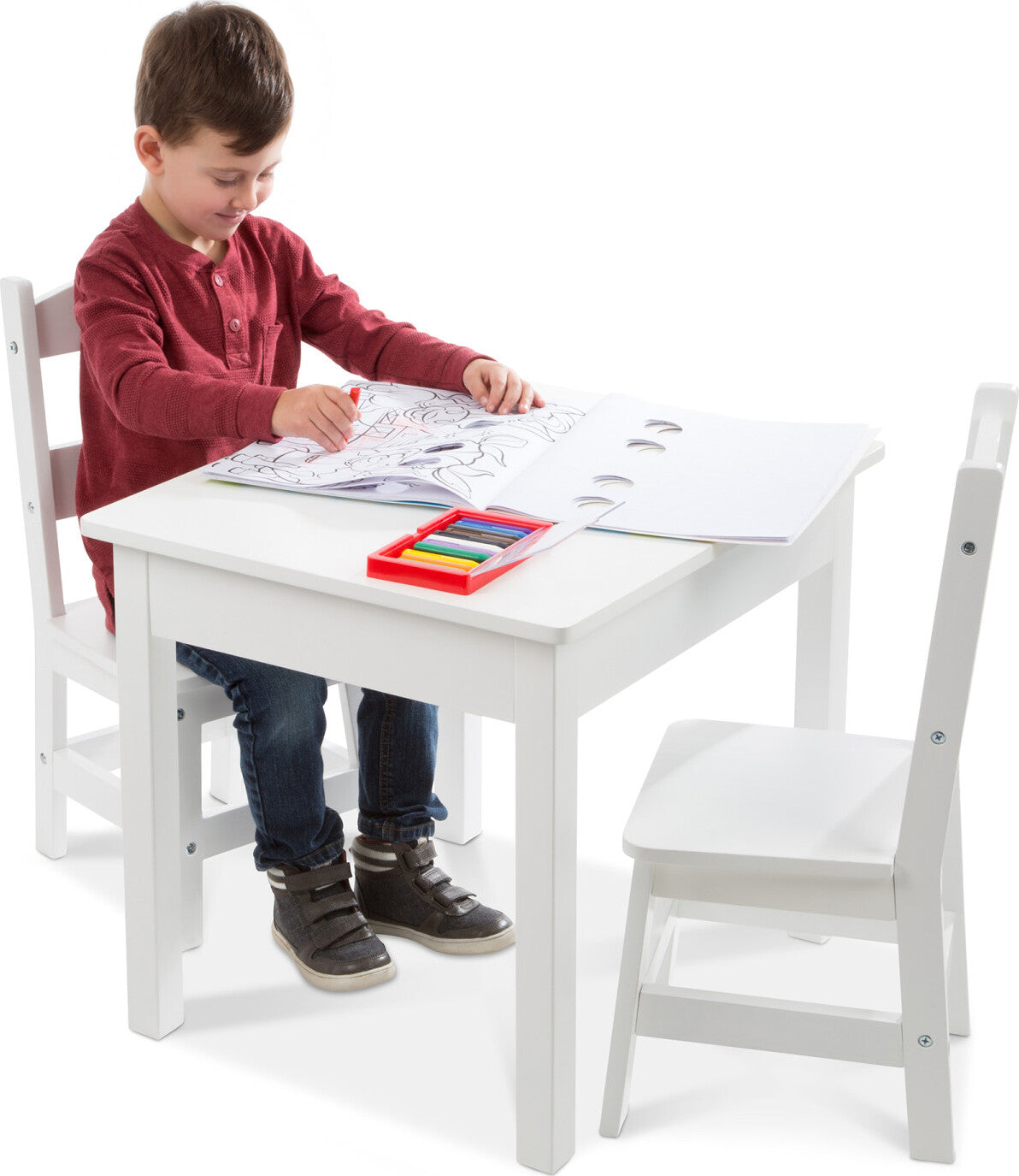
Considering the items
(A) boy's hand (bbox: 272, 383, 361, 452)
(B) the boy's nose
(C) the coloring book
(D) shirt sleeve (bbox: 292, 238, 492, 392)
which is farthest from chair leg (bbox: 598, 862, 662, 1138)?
(B) the boy's nose

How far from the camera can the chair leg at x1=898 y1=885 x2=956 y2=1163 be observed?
162 centimetres

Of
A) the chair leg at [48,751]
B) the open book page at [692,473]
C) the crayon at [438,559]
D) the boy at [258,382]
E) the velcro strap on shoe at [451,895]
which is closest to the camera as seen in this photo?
the crayon at [438,559]

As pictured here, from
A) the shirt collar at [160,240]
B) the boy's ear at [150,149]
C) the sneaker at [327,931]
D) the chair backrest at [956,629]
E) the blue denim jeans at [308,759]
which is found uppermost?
the boy's ear at [150,149]

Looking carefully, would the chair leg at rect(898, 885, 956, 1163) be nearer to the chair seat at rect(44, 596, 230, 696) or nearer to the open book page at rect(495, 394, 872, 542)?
the open book page at rect(495, 394, 872, 542)

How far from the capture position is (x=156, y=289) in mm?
2002

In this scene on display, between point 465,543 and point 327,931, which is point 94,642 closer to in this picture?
point 327,931

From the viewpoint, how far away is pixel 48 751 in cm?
229

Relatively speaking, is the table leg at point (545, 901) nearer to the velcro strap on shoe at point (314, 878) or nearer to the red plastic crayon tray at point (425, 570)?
the red plastic crayon tray at point (425, 570)

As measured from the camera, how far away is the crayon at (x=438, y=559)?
5.14ft

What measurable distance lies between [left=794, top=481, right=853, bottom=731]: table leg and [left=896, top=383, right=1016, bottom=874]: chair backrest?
1.40 feet

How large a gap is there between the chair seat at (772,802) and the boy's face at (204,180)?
2.52 ft

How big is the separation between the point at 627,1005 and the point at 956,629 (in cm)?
49

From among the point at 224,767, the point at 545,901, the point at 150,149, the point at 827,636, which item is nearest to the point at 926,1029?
the point at 545,901

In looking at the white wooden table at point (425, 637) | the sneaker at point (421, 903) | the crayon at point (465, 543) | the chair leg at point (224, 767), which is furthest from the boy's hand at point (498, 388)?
the chair leg at point (224, 767)
